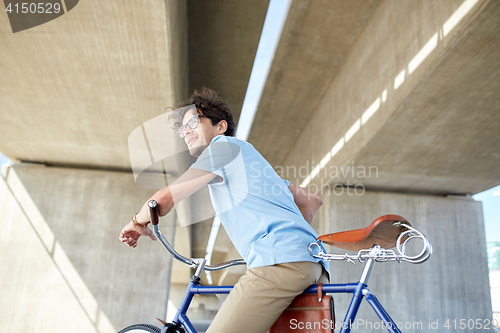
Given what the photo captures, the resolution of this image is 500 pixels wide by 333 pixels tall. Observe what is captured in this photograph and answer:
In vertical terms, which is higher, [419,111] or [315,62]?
[315,62]

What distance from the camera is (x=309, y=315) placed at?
1.32 metres

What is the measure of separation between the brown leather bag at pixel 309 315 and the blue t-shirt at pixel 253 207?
0.45 feet

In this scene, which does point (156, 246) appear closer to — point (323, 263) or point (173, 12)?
point (173, 12)

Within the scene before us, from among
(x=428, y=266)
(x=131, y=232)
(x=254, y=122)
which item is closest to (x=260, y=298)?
(x=131, y=232)

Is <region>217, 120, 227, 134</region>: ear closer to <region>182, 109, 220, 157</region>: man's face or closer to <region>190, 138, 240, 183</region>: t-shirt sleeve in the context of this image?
<region>182, 109, 220, 157</region>: man's face

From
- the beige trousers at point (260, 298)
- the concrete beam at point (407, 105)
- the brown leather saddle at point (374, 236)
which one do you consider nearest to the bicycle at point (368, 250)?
the brown leather saddle at point (374, 236)

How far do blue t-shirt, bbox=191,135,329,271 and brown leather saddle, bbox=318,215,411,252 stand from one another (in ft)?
0.36

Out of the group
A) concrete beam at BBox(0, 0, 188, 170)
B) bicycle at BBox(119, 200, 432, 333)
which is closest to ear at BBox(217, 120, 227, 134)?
bicycle at BBox(119, 200, 432, 333)

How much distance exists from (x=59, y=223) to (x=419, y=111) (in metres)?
7.73

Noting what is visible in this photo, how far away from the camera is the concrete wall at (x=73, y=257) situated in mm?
8195

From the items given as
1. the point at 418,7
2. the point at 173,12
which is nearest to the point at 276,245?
the point at 173,12

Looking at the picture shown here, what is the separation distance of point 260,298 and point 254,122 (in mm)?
8463

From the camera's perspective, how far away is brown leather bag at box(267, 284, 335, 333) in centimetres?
130

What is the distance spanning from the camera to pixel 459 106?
5.47 meters
